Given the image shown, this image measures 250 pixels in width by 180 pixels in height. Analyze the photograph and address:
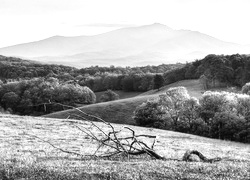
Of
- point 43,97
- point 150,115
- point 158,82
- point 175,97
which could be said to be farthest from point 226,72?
point 43,97

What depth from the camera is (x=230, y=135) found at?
202 feet

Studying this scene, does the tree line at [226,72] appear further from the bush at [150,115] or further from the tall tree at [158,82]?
the bush at [150,115]

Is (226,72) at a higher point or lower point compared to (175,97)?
higher

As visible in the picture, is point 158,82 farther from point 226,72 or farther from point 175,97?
point 175,97

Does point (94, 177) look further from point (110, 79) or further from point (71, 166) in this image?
point (110, 79)

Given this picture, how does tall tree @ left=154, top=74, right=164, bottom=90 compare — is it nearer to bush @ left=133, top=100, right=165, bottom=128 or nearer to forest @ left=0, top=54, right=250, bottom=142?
forest @ left=0, top=54, right=250, bottom=142

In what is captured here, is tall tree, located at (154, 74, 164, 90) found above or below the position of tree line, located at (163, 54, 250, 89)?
below

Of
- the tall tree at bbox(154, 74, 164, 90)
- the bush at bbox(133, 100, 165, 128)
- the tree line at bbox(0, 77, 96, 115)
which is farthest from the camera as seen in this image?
the tall tree at bbox(154, 74, 164, 90)

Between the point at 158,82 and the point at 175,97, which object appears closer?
the point at 175,97

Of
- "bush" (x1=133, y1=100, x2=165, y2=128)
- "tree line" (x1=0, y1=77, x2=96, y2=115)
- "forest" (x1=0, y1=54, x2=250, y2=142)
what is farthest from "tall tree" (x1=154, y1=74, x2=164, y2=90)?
"bush" (x1=133, y1=100, x2=165, y2=128)

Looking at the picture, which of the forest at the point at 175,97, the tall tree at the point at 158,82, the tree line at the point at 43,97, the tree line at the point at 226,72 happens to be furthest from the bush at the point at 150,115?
the tall tree at the point at 158,82

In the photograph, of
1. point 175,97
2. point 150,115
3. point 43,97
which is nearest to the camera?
point 175,97

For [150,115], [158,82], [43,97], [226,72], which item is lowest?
[43,97]

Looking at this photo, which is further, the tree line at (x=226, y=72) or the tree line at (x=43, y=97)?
the tree line at (x=226, y=72)
